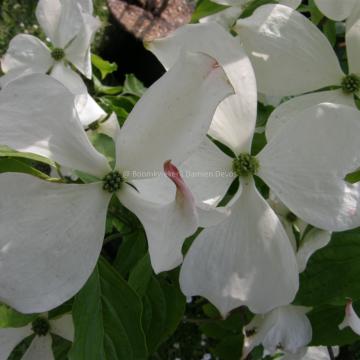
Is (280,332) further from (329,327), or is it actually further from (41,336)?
(41,336)

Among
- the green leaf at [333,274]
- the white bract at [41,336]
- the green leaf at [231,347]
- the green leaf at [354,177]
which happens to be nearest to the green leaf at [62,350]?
the white bract at [41,336]

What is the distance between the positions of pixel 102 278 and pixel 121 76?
1.98 m

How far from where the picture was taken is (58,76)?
0.90 m

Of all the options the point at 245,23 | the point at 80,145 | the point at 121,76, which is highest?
the point at 245,23

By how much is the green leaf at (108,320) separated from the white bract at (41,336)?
117 mm

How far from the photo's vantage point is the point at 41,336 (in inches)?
28.6

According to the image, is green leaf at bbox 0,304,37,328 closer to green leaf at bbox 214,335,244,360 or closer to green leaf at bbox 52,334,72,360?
green leaf at bbox 52,334,72,360

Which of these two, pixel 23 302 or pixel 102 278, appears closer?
pixel 23 302

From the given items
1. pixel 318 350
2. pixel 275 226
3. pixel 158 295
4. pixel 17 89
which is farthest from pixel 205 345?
pixel 17 89

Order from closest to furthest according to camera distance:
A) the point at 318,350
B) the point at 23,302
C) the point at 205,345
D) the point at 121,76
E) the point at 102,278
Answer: the point at 23,302, the point at 102,278, the point at 318,350, the point at 205,345, the point at 121,76

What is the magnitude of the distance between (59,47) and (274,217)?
592 millimetres

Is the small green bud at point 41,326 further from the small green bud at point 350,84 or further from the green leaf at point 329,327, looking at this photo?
the small green bud at point 350,84

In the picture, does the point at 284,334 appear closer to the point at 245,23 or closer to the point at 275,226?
the point at 275,226

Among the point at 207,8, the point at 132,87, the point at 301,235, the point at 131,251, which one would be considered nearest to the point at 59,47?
the point at 132,87
